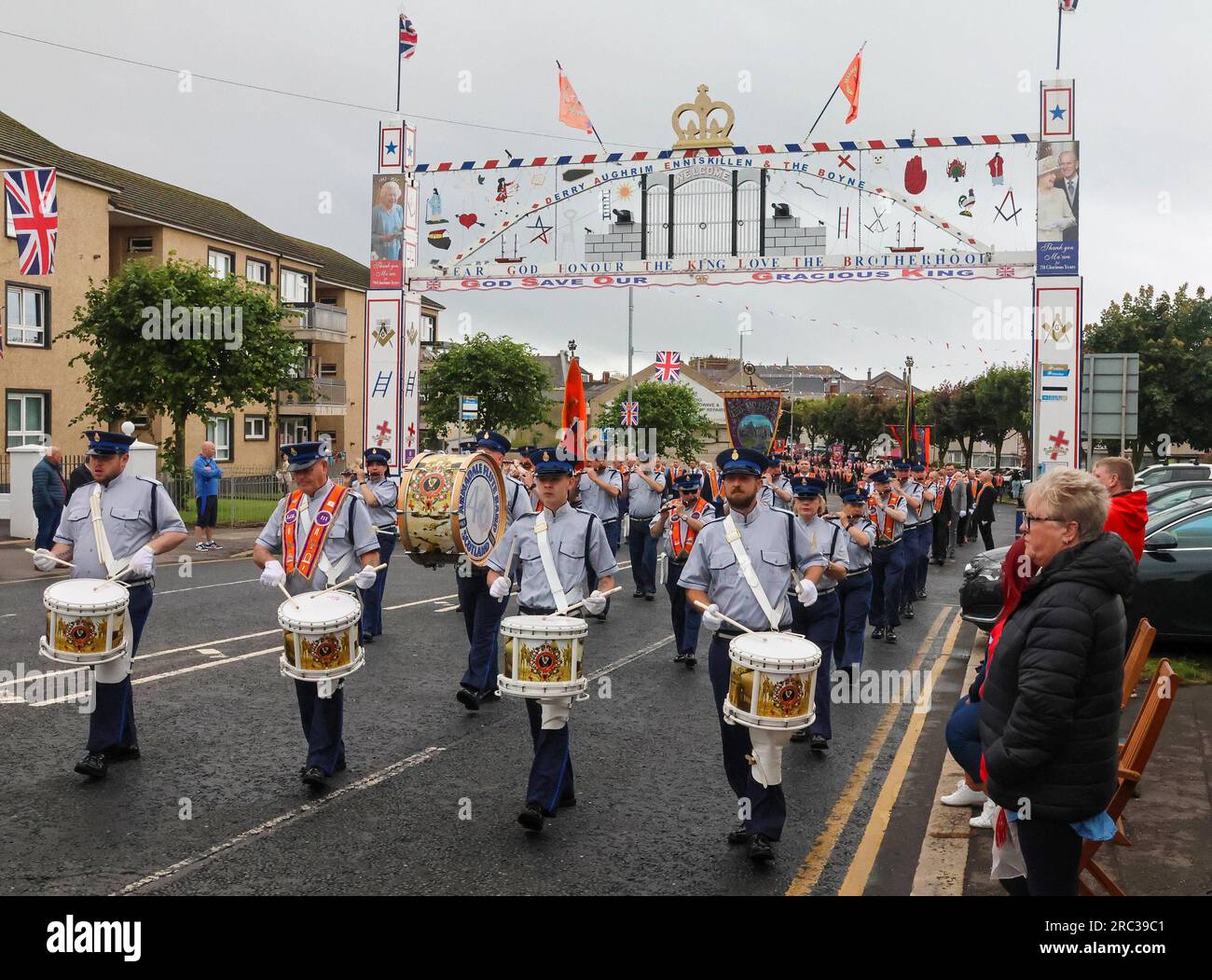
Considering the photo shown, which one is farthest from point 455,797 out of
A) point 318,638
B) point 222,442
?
point 222,442

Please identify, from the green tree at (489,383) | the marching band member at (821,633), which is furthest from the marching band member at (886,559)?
the green tree at (489,383)

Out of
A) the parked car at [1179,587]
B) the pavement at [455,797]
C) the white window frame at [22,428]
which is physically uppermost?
the white window frame at [22,428]

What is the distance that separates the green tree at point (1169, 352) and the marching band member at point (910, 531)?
2613 cm

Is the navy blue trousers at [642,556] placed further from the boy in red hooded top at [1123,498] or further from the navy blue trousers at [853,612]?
the boy in red hooded top at [1123,498]

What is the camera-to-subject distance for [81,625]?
6535 millimetres

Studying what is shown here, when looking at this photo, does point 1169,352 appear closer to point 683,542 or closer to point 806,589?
point 683,542

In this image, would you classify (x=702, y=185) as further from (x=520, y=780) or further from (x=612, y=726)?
(x=520, y=780)

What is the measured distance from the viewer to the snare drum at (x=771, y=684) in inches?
213

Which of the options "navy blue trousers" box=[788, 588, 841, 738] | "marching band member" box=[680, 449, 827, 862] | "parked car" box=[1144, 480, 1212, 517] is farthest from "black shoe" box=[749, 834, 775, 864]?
"parked car" box=[1144, 480, 1212, 517]

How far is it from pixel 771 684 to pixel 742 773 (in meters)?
0.66

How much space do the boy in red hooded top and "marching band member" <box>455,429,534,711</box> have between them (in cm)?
412

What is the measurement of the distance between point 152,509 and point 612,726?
3559 mm
